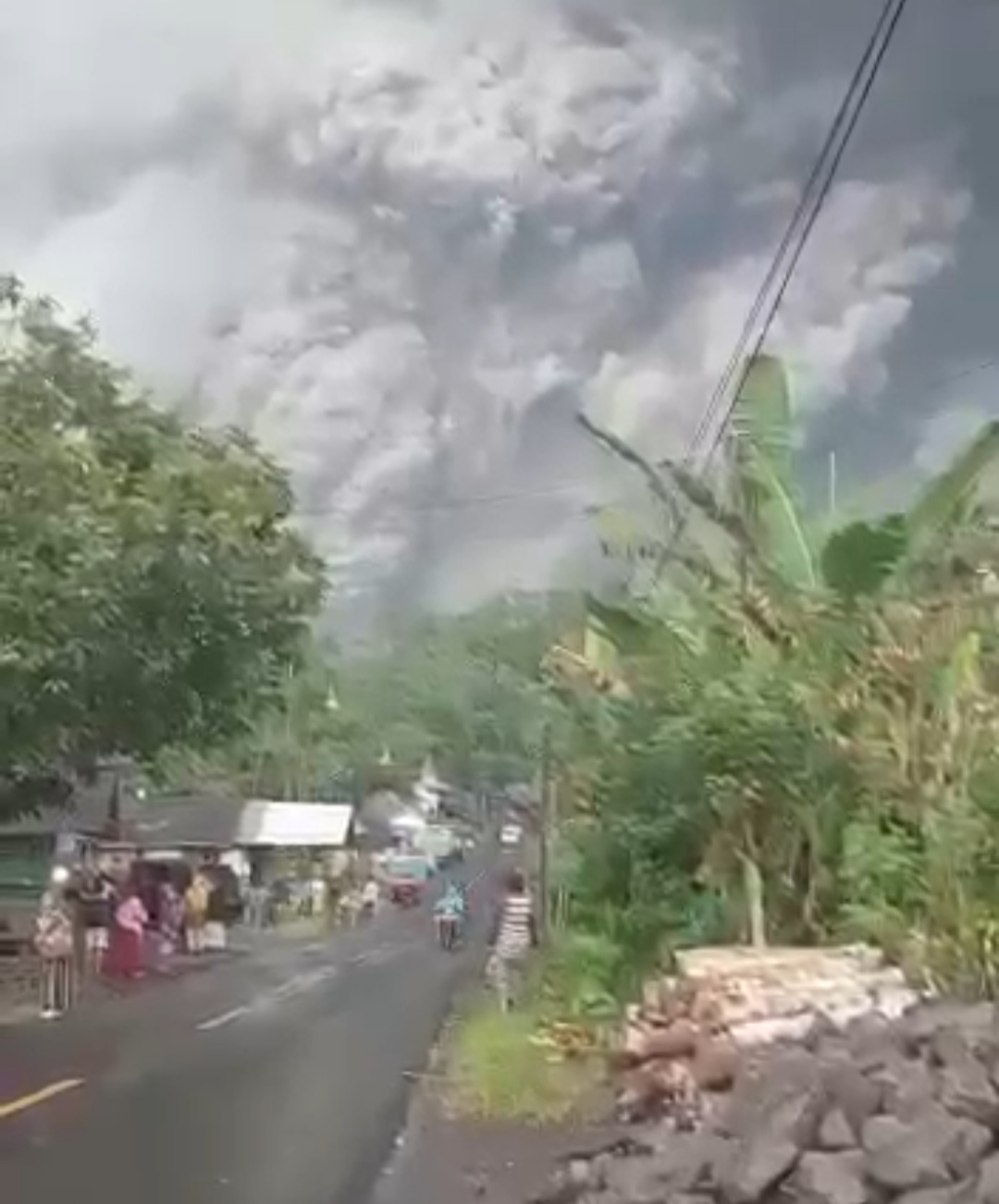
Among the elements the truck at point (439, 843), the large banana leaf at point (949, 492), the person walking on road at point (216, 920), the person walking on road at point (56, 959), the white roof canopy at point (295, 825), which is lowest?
the person walking on road at point (56, 959)

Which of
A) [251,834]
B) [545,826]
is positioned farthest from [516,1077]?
[251,834]

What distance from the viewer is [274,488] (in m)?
21.2

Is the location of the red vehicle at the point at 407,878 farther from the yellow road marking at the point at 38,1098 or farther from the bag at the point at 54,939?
the yellow road marking at the point at 38,1098

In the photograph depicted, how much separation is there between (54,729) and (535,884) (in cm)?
527

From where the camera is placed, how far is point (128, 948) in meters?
21.5

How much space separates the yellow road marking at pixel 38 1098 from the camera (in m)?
11.2

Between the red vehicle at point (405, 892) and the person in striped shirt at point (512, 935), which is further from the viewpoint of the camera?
the red vehicle at point (405, 892)

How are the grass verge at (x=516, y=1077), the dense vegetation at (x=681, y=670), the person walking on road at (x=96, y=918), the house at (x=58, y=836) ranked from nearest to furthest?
the grass verge at (x=516, y=1077)
the dense vegetation at (x=681, y=670)
the person walking on road at (x=96, y=918)
the house at (x=58, y=836)

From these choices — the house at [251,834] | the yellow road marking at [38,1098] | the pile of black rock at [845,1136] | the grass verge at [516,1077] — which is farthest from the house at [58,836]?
the pile of black rock at [845,1136]

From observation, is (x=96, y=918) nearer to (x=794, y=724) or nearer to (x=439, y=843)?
(x=439, y=843)

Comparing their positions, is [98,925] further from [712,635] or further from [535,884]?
[712,635]

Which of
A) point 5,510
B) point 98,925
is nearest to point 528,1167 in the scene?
point 5,510

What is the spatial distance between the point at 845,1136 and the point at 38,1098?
643 cm

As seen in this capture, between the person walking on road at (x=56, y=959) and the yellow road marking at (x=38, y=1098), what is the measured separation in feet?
21.8
